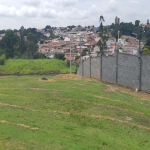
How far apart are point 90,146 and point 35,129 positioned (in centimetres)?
227

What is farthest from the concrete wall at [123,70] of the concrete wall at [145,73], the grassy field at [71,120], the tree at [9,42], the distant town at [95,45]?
the tree at [9,42]

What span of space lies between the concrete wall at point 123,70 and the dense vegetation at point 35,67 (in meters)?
25.7

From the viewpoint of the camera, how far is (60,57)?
66125 mm

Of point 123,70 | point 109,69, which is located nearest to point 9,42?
point 109,69

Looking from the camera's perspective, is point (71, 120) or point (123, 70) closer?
point (71, 120)

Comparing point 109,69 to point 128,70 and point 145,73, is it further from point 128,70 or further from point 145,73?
point 145,73

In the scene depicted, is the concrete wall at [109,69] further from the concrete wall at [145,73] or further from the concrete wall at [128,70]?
the concrete wall at [145,73]

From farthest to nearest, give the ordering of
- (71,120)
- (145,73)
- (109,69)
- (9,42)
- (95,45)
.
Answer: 1. (95,45)
2. (9,42)
3. (109,69)
4. (145,73)
5. (71,120)

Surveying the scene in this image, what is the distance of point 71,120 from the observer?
12656 mm

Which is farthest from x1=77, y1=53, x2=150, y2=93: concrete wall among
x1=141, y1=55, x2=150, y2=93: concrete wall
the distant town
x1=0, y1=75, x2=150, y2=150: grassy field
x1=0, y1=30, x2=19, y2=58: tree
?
x1=0, y1=30, x2=19, y2=58: tree

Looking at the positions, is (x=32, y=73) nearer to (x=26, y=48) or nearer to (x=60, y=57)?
(x=60, y=57)

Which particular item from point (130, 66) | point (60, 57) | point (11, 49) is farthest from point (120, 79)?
point (11, 49)

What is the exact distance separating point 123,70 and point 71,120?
39.6 ft

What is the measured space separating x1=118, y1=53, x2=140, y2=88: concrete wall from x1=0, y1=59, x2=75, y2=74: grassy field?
31.0 meters
